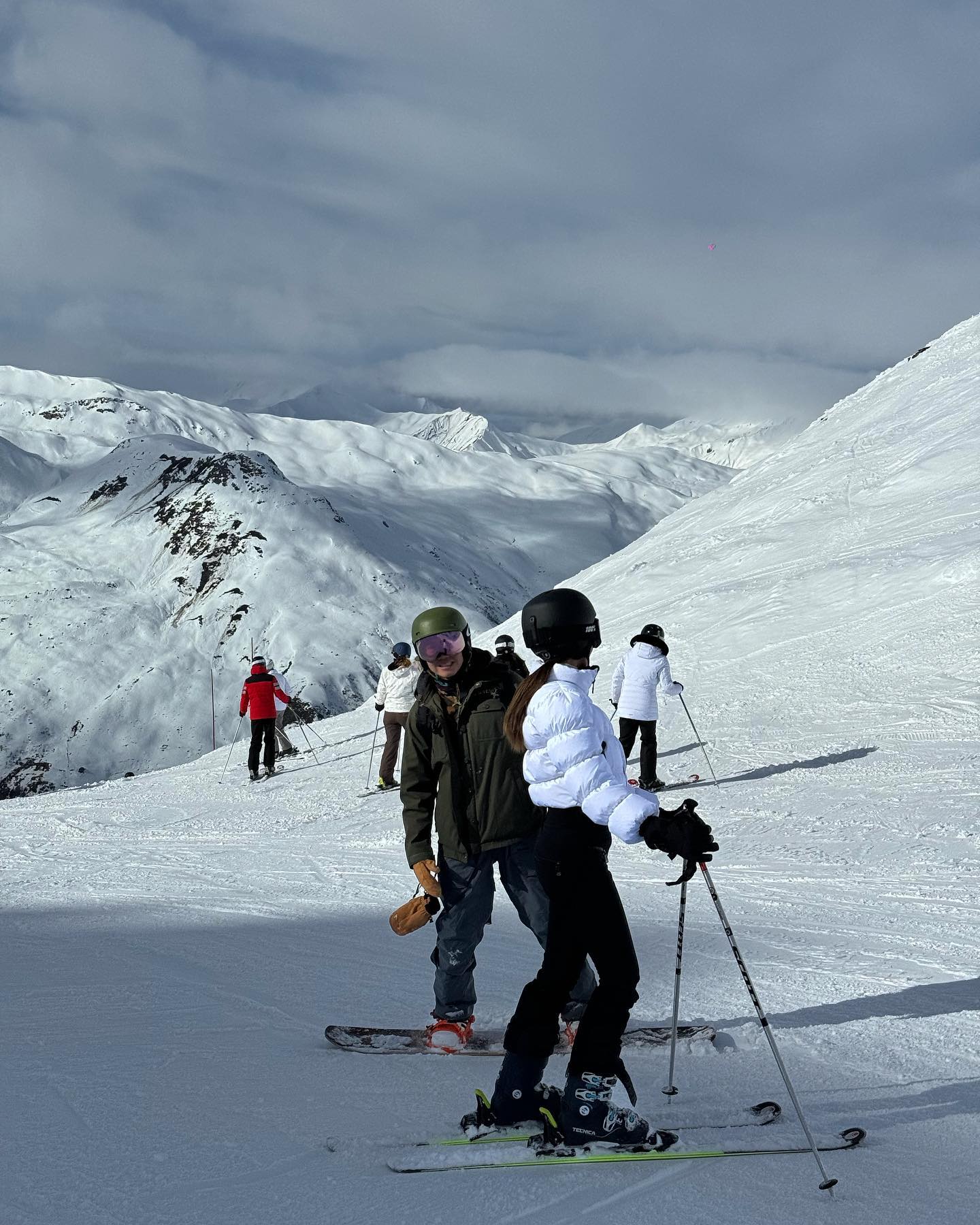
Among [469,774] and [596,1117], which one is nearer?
[596,1117]

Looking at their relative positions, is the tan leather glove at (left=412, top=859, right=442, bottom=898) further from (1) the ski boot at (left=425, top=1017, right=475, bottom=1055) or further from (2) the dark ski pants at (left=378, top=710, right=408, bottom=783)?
(2) the dark ski pants at (left=378, top=710, right=408, bottom=783)

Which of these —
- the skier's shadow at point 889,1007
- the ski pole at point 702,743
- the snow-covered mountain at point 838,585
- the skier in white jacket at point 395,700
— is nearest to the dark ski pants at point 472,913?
the skier's shadow at point 889,1007

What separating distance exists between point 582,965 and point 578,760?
2.70ft

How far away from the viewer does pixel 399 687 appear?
14500 mm

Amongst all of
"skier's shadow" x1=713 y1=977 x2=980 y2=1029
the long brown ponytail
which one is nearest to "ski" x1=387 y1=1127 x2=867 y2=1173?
the long brown ponytail

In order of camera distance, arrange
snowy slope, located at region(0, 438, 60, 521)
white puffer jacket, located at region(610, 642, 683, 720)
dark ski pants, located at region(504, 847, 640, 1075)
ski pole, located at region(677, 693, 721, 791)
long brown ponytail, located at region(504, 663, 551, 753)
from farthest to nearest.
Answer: snowy slope, located at region(0, 438, 60, 521) → ski pole, located at region(677, 693, 721, 791) → white puffer jacket, located at region(610, 642, 683, 720) → long brown ponytail, located at region(504, 663, 551, 753) → dark ski pants, located at region(504, 847, 640, 1075)

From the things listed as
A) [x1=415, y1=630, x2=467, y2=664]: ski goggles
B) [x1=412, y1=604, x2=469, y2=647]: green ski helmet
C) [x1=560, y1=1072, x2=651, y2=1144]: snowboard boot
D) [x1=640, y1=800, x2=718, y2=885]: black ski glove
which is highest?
[x1=412, y1=604, x2=469, y2=647]: green ski helmet

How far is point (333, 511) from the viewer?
280 feet

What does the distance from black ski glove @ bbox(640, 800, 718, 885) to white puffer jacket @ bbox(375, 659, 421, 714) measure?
10.7m

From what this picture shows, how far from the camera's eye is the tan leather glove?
4.68 metres

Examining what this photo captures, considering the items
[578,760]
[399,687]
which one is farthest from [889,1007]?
[399,687]

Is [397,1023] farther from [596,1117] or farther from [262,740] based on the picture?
[262,740]

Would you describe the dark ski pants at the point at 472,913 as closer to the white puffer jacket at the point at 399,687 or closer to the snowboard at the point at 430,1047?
the snowboard at the point at 430,1047

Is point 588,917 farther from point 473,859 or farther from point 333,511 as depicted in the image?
point 333,511
